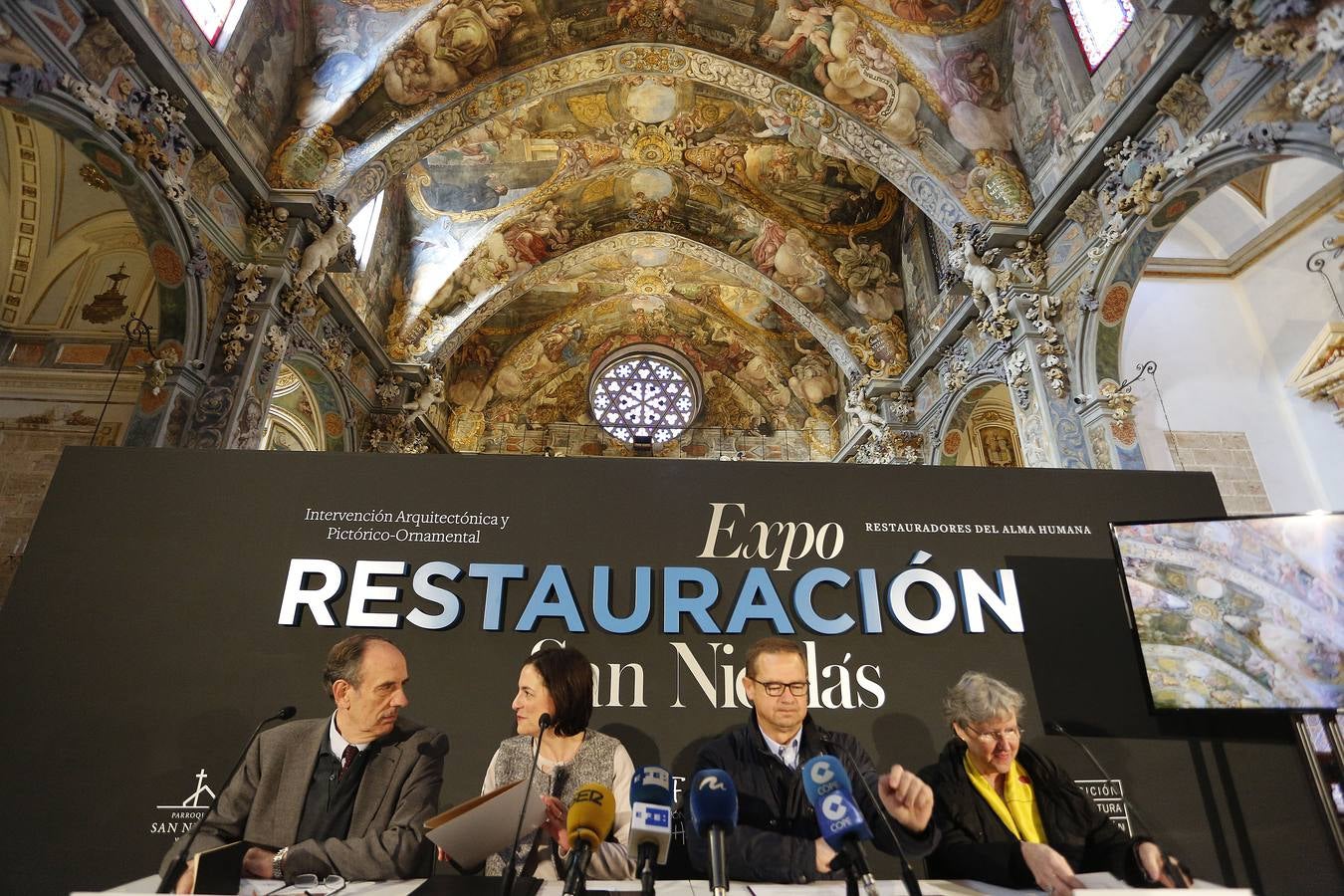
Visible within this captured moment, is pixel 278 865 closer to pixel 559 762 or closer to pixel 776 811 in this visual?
pixel 559 762

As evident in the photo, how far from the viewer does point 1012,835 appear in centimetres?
331

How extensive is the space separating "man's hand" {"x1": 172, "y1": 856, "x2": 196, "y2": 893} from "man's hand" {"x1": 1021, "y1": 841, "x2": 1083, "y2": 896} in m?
3.64

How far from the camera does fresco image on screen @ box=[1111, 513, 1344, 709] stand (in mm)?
3572

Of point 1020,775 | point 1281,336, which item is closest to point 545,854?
point 1020,775

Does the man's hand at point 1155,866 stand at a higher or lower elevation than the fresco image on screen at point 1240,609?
lower

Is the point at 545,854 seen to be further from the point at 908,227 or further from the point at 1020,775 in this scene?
the point at 908,227

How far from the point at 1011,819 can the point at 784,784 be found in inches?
44.0

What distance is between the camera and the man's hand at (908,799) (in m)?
3.30

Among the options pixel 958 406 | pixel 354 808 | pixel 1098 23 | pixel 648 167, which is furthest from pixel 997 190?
pixel 354 808

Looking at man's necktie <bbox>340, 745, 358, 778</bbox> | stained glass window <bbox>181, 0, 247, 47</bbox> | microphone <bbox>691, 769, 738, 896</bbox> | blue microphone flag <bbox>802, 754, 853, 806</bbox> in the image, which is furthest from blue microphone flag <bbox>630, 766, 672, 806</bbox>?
stained glass window <bbox>181, 0, 247, 47</bbox>

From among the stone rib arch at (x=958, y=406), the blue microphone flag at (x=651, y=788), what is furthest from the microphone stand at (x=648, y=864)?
the stone rib arch at (x=958, y=406)

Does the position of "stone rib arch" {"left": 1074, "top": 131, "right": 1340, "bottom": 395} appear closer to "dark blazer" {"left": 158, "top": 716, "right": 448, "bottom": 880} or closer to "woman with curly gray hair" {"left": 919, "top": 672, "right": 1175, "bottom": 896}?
"woman with curly gray hair" {"left": 919, "top": 672, "right": 1175, "bottom": 896}

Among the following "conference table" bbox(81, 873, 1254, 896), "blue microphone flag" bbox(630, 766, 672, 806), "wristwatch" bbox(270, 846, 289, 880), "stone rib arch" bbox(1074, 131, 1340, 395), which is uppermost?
"stone rib arch" bbox(1074, 131, 1340, 395)

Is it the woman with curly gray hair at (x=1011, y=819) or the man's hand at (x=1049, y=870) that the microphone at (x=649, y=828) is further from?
the man's hand at (x=1049, y=870)
